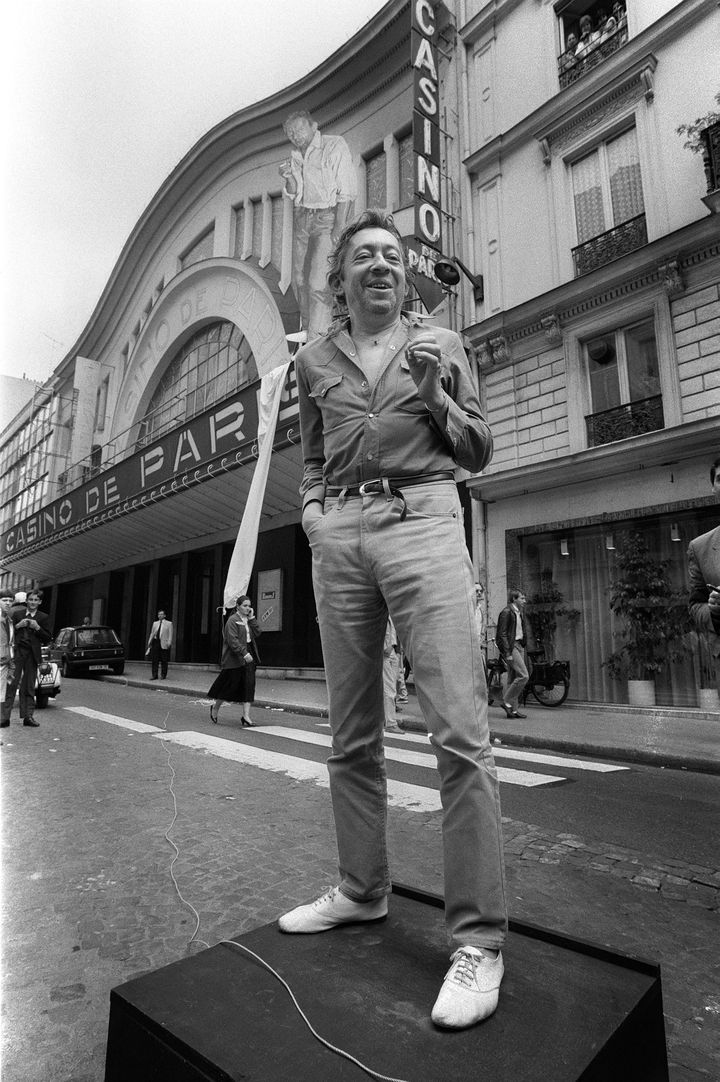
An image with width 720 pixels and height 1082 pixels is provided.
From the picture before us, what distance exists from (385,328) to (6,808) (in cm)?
426

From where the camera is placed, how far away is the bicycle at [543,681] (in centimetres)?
1176

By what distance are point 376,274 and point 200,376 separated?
25.4 metres

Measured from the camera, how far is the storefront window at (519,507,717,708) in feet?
36.2

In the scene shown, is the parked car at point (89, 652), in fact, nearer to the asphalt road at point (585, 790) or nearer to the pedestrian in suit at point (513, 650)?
the asphalt road at point (585, 790)

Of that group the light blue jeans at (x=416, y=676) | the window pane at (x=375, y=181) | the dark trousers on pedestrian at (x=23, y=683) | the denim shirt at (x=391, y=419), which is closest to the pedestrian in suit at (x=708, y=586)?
the denim shirt at (x=391, y=419)

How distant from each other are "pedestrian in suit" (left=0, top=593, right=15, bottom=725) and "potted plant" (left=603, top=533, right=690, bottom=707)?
32.1ft

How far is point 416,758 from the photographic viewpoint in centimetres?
634

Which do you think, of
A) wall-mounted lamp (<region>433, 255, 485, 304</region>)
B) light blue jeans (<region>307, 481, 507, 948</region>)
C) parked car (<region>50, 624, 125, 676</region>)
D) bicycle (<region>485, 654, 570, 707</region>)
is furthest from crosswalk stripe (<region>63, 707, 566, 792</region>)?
parked car (<region>50, 624, 125, 676</region>)

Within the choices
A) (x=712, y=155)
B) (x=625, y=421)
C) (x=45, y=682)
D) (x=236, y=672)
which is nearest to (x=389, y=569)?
(x=236, y=672)

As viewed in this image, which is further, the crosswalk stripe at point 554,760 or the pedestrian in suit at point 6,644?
the pedestrian in suit at point 6,644

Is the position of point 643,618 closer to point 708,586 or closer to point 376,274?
point 708,586

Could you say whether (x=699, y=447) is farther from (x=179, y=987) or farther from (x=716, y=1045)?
(x=179, y=987)

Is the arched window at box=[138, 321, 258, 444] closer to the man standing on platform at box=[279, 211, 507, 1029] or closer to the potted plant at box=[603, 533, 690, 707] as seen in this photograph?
the potted plant at box=[603, 533, 690, 707]

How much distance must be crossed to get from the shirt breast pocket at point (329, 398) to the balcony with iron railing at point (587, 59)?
14.9 m
